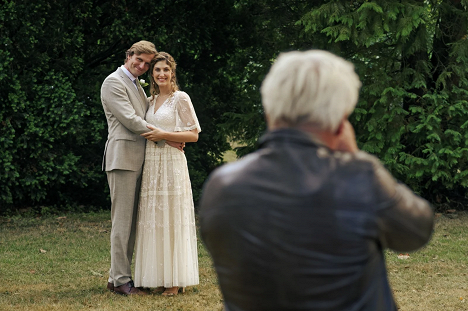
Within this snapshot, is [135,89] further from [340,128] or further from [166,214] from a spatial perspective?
[340,128]

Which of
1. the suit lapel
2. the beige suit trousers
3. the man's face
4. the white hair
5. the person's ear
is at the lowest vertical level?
the beige suit trousers

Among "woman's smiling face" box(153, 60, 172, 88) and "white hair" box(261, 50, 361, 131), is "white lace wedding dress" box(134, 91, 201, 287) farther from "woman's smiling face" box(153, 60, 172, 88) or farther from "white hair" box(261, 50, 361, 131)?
"white hair" box(261, 50, 361, 131)

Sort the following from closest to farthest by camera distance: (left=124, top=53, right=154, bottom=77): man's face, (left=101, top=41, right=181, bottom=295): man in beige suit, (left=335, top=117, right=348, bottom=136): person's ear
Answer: (left=335, top=117, right=348, bottom=136): person's ear, (left=101, top=41, right=181, bottom=295): man in beige suit, (left=124, top=53, right=154, bottom=77): man's face

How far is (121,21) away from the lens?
38.3 ft

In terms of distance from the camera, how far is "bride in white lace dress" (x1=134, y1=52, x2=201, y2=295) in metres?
5.80

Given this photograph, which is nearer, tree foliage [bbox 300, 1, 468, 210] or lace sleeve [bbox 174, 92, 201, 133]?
lace sleeve [bbox 174, 92, 201, 133]

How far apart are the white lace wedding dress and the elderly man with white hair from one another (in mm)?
4007

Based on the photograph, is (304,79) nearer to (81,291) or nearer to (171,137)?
(171,137)

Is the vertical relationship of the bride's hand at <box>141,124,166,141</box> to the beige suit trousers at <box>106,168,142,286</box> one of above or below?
above

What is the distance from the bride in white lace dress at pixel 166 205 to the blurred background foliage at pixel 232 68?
4.49 m

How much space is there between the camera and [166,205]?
5.81 meters

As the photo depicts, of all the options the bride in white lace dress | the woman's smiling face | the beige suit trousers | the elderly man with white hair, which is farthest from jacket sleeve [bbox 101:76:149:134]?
the elderly man with white hair

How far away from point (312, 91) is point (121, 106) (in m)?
4.17

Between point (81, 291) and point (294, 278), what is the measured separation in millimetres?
4825
